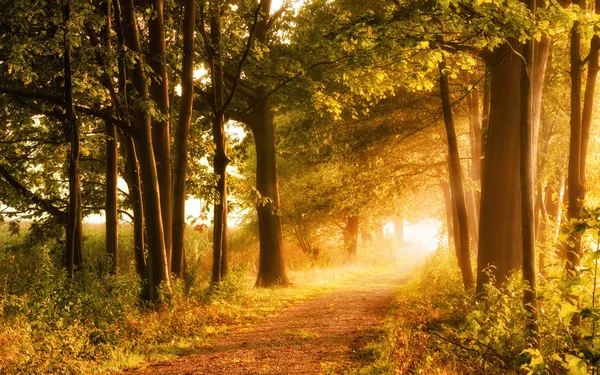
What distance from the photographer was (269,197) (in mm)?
19969

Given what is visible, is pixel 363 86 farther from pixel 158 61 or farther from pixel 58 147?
pixel 58 147

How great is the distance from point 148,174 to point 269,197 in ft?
28.0

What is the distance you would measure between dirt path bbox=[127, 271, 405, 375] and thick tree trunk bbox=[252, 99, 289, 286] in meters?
5.30

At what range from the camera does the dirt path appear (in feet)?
25.2

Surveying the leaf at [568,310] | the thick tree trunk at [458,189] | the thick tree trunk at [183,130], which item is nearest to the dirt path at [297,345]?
the thick tree trunk at [458,189]

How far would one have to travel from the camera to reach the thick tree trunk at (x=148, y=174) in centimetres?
1169

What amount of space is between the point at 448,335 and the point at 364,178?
1177 centimetres

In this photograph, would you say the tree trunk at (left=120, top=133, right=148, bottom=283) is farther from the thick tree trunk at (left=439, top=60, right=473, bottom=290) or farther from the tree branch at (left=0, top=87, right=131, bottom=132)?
the thick tree trunk at (left=439, top=60, right=473, bottom=290)

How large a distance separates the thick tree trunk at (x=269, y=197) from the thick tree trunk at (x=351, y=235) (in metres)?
12.3

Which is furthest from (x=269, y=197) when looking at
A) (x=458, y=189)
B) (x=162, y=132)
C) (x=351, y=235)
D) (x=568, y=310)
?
(x=568, y=310)

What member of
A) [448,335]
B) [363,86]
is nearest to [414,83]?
[363,86]

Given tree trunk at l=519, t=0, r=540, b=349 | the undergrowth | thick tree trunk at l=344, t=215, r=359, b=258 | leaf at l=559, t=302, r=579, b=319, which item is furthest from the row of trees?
thick tree trunk at l=344, t=215, r=359, b=258

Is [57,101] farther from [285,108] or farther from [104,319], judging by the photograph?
[285,108]

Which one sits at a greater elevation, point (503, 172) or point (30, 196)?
point (503, 172)
